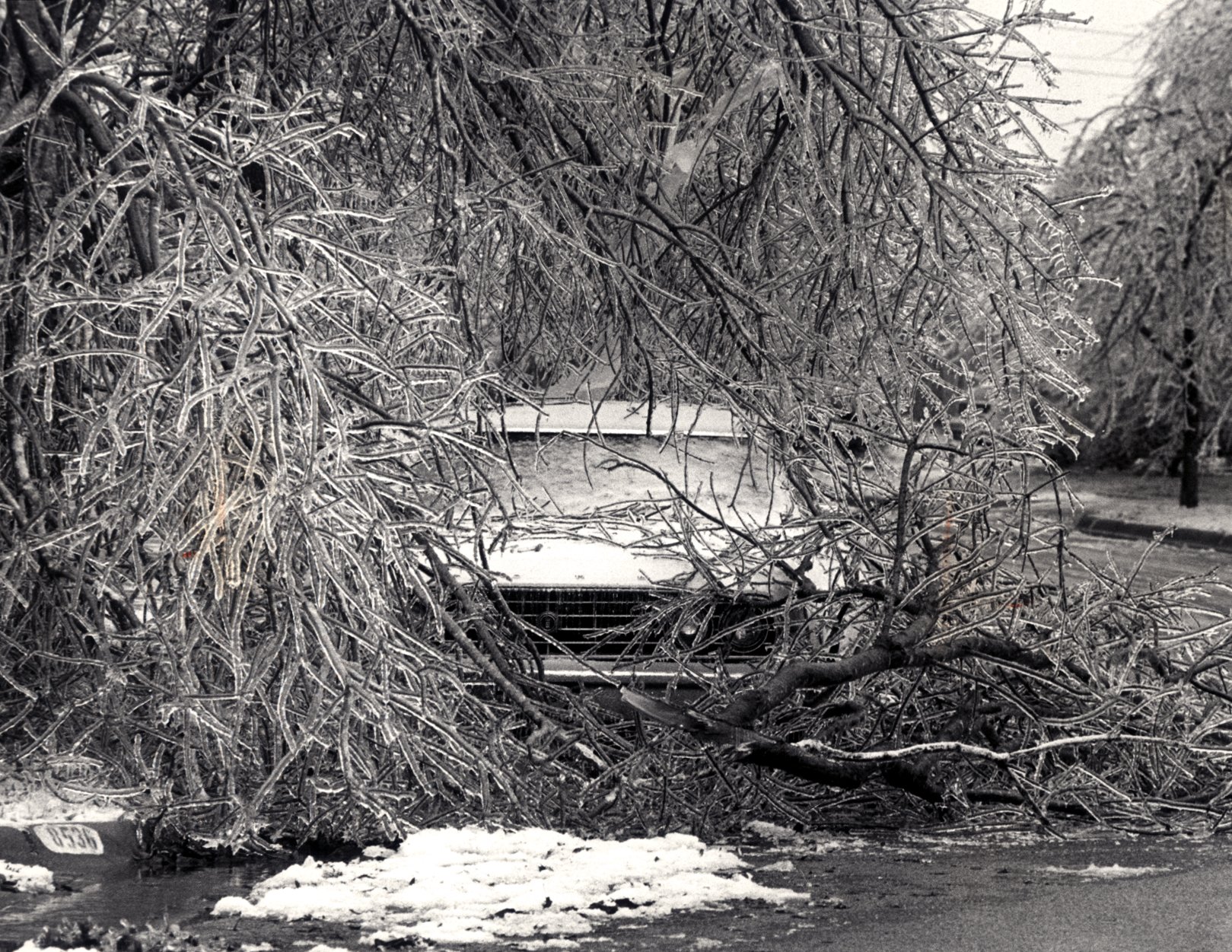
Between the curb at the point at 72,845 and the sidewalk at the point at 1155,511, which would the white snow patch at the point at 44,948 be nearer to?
the curb at the point at 72,845

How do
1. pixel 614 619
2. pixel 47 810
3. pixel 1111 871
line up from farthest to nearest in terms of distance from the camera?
pixel 614 619 → pixel 47 810 → pixel 1111 871

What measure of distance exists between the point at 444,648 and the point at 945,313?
269 cm

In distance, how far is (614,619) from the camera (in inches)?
262

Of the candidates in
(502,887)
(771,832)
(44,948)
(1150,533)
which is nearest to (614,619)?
(771,832)

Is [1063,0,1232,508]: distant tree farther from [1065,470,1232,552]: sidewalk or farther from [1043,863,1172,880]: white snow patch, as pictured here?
[1043,863,1172,880]: white snow patch

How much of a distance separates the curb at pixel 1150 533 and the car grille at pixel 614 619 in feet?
43.8

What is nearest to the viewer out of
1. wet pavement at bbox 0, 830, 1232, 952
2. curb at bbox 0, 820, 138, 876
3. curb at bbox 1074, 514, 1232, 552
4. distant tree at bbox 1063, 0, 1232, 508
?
wet pavement at bbox 0, 830, 1232, 952

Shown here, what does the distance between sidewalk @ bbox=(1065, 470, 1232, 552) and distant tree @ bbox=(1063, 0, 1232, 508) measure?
37.0 inches

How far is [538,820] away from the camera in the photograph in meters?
5.45

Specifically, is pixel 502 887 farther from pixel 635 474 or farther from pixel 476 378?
pixel 635 474

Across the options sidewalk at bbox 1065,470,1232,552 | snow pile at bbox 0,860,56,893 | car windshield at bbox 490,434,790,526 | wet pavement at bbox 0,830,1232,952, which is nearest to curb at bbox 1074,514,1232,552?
sidewalk at bbox 1065,470,1232,552

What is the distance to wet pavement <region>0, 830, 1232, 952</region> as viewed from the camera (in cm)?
426

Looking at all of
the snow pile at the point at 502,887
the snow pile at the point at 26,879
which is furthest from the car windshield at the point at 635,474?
the snow pile at the point at 26,879

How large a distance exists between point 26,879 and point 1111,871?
3336mm
